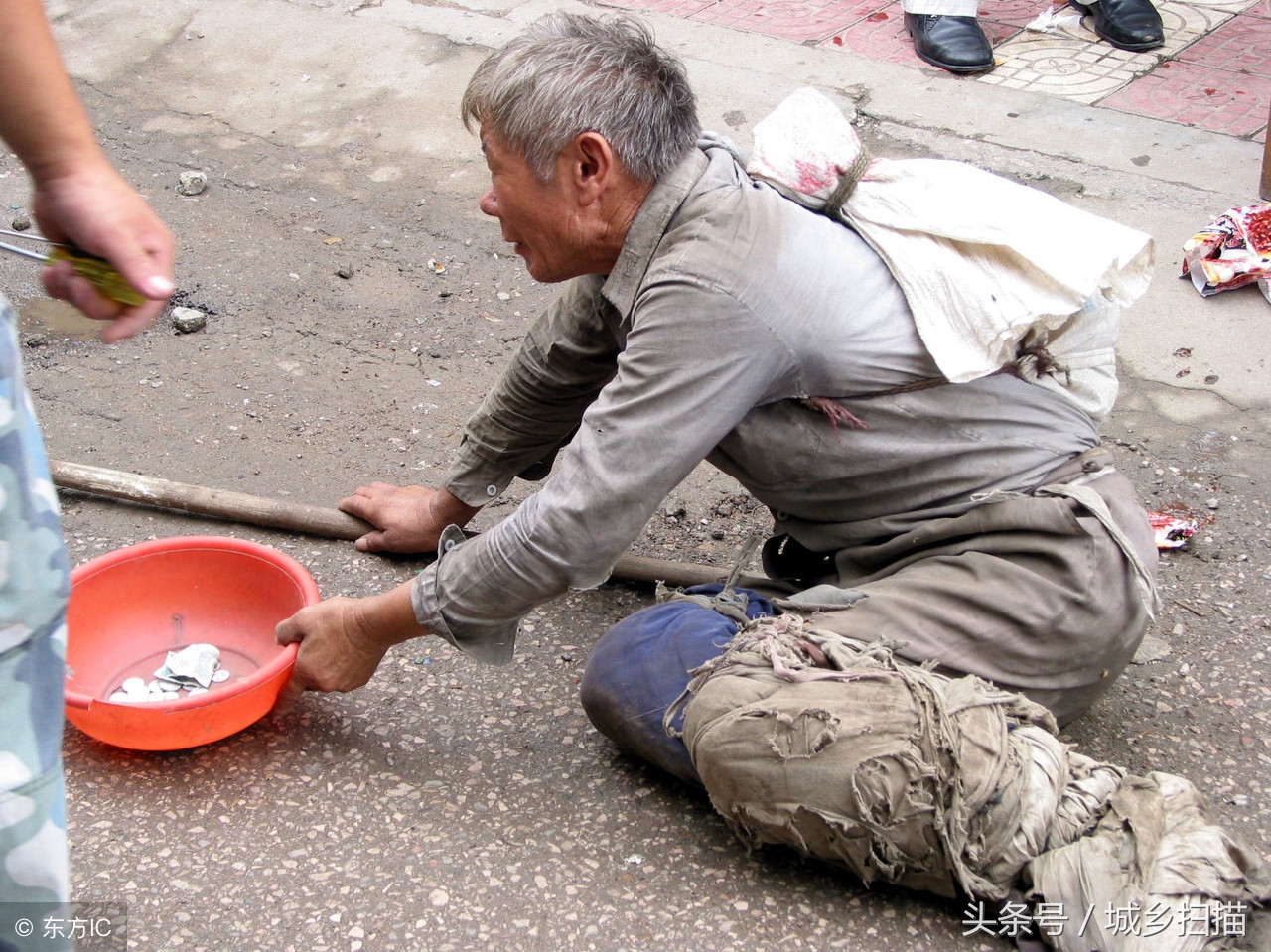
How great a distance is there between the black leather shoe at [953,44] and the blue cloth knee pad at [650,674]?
3137mm

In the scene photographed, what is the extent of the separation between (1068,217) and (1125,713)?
944 mm

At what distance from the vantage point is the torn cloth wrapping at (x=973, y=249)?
200 centimetres

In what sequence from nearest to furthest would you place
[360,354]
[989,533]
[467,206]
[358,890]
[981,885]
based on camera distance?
[981,885]
[358,890]
[989,533]
[360,354]
[467,206]

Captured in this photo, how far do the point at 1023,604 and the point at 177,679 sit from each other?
1583mm

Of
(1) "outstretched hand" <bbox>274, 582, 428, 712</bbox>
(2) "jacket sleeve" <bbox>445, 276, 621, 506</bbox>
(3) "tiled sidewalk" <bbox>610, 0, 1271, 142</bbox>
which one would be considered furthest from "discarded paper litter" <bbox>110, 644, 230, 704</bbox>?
(3) "tiled sidewalk" <bbox>610, 0, 1271, 142</bbox>

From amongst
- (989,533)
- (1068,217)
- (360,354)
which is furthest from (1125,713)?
(360,354)

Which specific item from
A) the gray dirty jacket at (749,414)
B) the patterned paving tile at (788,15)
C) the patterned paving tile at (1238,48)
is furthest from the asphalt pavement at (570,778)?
the patterned paving tile at (788,15)

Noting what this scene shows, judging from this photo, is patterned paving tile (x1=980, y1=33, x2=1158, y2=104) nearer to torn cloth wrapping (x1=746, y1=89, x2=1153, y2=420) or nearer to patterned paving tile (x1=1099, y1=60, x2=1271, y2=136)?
patterned paving tile (x1=1099, y1=60, x2=1271, y2=136)

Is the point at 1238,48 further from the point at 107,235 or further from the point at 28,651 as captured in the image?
the point at 28,651

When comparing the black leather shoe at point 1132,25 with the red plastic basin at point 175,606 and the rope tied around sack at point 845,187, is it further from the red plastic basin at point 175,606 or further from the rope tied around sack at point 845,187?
the red plastic basin at point 175,606

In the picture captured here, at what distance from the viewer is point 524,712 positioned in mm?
2365

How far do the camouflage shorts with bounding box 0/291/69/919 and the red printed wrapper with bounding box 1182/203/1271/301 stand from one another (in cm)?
316

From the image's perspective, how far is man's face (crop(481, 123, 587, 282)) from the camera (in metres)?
1.95

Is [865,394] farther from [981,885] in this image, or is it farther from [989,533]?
[981,885]
